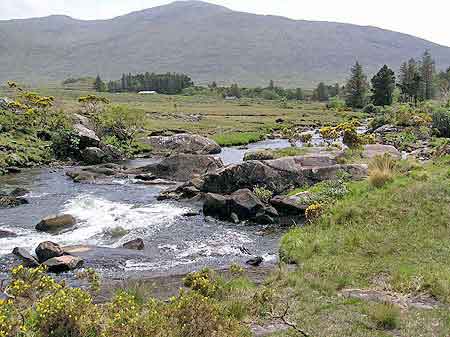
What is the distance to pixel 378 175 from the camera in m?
25.0

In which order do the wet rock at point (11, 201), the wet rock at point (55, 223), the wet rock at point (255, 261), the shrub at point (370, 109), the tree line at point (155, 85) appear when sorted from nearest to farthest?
the wet rock at point (255, 261), the wet rock at point (55, 223), the wet rock at point (11, 201), the shrub at point (370, 109), the tree line at point (155, 85)

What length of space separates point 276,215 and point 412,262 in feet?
37.3

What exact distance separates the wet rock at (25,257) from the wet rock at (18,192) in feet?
44.4

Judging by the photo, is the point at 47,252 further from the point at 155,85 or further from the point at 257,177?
the point at 155,85

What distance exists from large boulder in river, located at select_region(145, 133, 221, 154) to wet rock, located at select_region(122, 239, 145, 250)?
3334 centimetres

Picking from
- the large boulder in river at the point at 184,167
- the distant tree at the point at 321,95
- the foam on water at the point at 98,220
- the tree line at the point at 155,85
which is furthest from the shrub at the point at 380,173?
the tree line at the point at 155,85

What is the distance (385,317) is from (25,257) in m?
14.4

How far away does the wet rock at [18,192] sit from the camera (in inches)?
1330

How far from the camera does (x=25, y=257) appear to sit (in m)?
20.3

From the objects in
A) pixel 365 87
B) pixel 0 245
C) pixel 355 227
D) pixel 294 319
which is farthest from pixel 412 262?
pixel 365 87

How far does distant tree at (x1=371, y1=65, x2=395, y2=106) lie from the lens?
111000 mm

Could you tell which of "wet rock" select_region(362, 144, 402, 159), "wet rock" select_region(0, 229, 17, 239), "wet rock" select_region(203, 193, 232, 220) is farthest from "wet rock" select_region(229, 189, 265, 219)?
"wet rock" select_region(362, 144, 402, 159)

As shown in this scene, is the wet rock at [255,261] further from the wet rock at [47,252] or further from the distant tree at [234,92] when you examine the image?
the distant tree at [234,92]

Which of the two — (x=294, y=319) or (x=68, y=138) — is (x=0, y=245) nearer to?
(x=294, y=319)
